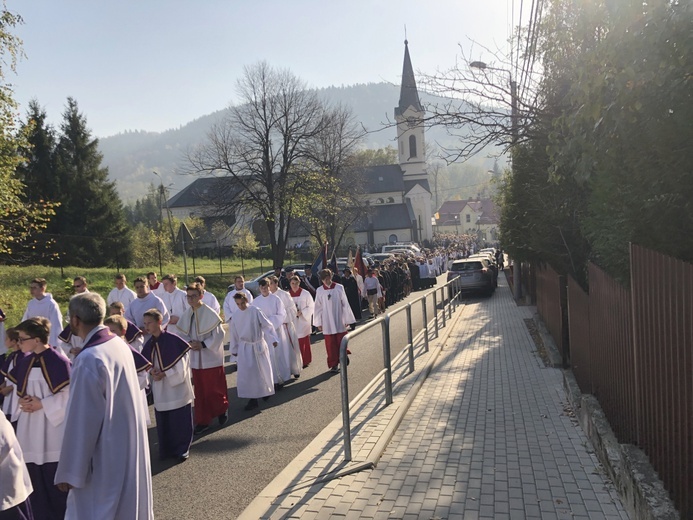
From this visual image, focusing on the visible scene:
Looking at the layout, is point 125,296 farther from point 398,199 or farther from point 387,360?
point 398,199

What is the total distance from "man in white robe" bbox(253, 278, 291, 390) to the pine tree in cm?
2673

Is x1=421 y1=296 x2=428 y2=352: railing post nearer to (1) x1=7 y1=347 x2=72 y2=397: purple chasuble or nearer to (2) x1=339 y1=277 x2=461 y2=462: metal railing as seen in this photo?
(2) x1=339 y1=277 x2=461 y2=462: metal railing

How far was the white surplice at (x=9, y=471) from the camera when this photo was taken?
361cm

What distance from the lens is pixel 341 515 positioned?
4.42 m

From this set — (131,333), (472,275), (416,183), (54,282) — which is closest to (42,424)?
(131,333)

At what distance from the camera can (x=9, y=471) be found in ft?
12.0

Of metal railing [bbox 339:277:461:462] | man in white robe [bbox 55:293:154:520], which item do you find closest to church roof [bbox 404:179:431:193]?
metal railing [bbox 339:277:461:462]

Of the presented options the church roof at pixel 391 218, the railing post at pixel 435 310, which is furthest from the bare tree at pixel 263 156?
the church roof at pixel 391 218

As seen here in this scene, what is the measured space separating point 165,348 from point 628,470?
4.66 meters

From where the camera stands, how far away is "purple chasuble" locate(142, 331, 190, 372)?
6324 millimetres

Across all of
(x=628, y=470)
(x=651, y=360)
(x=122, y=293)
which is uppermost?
(x=122, y=293)

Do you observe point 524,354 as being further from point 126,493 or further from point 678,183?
point 126,493

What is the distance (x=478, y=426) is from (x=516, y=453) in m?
1.00

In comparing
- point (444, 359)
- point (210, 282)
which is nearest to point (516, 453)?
point (444, 359)
